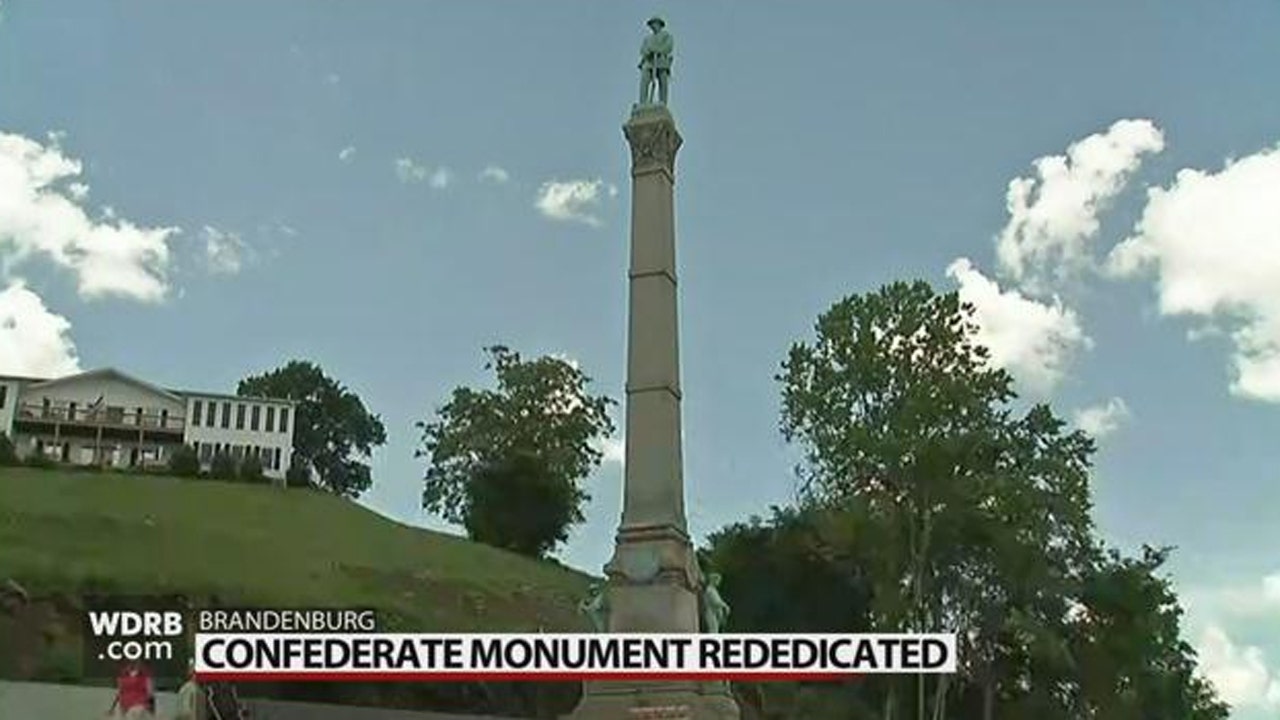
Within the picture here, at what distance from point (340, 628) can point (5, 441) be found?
3948cm

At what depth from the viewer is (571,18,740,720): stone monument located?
2108cm

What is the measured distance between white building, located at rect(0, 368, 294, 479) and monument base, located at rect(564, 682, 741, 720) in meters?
56.8

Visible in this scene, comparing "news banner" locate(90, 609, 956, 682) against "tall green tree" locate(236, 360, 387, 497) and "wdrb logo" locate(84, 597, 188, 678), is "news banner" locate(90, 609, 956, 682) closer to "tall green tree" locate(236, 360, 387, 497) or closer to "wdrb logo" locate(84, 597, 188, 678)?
"wdrb logo" locate(84, 597, 188, 678)

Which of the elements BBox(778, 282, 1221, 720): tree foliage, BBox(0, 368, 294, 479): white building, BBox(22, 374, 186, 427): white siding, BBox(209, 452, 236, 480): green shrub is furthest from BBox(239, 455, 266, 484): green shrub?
BBox(778, 282, 1221, 720): tree foliage

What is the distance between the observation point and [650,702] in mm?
20609

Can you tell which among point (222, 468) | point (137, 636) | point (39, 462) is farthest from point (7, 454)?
point (137, 636)

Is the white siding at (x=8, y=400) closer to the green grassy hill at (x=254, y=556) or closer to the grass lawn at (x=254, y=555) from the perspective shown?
the grass lawn at (x=254, y=555)

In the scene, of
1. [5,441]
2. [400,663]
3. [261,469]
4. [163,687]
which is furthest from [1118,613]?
[5,441]

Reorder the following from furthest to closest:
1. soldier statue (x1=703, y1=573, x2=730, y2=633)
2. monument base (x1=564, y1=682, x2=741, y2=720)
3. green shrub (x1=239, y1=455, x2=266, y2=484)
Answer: green shrub (x1=239, y1=455, x2=266, y2=484)
soldier statue (x1=703, y1=573, x2=730, y2=633)
monument base (x1=564, y1=682, x2=741, y2=720)

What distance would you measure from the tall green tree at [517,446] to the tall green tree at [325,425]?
2093 centimetres

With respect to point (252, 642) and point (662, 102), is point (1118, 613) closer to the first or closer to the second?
point (662, 102)

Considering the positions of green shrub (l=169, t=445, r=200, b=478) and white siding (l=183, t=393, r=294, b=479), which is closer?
green shrub (l=169, t=445, r=200, b=478)

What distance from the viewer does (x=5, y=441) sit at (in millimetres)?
56250

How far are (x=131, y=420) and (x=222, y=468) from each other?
23.9 metres
